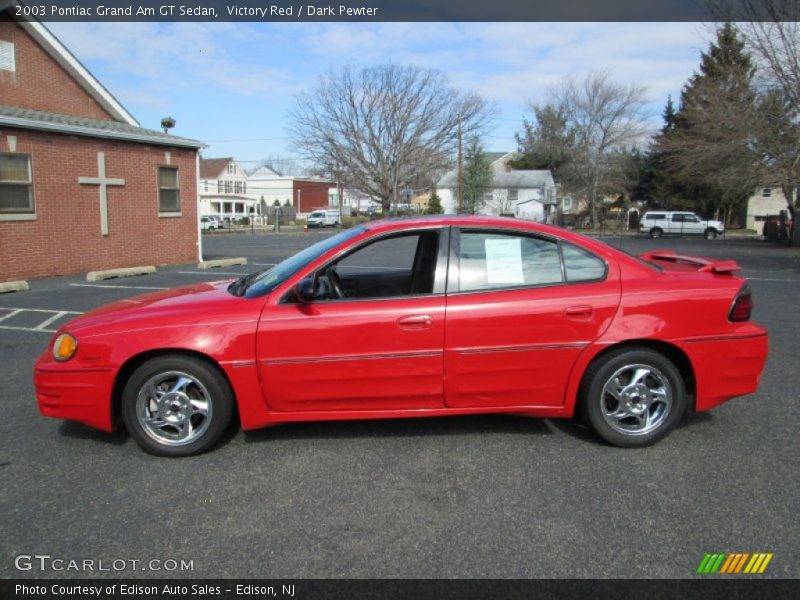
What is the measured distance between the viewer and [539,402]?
12.9 ft

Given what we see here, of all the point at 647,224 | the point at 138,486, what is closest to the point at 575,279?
the point at 138,486

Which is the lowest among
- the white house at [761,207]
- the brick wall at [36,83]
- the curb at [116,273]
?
the curb at [116,273]

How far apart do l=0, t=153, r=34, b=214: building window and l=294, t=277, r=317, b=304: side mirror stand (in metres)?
12.0

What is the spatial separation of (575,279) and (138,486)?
9.74 ft

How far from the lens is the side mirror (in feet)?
12.1

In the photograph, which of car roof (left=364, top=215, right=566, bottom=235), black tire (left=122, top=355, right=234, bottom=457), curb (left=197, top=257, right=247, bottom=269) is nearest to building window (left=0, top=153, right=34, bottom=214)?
curb (left=197, top=257, right=247, bottom=269)

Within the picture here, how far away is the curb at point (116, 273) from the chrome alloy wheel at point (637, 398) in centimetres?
1236

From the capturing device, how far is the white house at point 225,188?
76.6 metres

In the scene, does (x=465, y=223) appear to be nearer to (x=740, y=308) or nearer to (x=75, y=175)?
(x=740, y=308)

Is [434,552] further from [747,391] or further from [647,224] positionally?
[647,224]

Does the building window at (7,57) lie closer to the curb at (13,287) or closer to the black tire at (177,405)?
the curb at (13,287)

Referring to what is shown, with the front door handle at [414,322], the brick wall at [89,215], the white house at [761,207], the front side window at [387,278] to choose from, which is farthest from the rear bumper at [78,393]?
→ the white house at [761,207]

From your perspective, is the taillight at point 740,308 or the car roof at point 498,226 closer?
the taillight at point 740,308

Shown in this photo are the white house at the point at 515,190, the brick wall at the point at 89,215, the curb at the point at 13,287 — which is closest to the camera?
the curb at the point at 13,287
